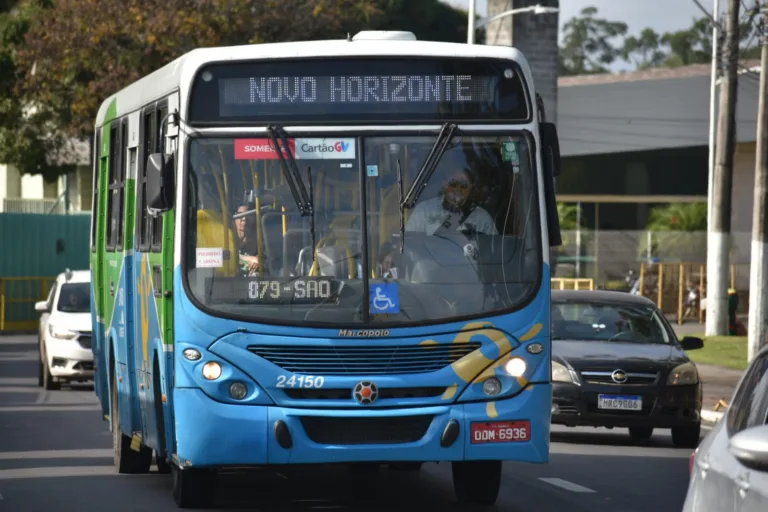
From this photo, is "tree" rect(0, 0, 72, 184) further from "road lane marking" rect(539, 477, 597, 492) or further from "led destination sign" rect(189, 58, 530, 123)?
"led destination sign" rect(189, 58, 530, 123)

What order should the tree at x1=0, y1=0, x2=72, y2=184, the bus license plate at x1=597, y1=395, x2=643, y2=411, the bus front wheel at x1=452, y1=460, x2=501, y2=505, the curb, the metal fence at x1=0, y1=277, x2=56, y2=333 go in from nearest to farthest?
the bus front wheel at x1=452, y1=460, x2=501, y2=505 < the bus license plate at x1=597, y1=395, x2=643, y2=411 < the curb < the metal fence at x1=0, y1=277, x2=56, y2=333 < the tree at x1=0, y1=0, x2=72, y2=184

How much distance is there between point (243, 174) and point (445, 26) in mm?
47551

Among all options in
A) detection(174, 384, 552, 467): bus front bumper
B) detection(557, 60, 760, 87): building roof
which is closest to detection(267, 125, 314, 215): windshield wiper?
detection(174, 384, 552, 467): bus front bumper

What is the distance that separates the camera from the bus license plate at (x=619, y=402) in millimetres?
15594

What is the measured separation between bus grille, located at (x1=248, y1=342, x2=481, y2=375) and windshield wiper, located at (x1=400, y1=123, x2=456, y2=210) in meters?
0.87

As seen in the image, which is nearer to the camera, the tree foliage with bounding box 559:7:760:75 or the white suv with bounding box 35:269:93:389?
the white suv with bounding box 35:269:93:389

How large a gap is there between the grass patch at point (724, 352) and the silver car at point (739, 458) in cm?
2142

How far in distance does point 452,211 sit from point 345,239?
687 mm

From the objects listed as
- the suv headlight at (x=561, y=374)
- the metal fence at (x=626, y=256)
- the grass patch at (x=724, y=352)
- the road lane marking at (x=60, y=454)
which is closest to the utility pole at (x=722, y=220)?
the grass patch at (x=724, y=352)

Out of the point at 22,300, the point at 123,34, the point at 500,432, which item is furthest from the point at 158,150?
the point at 22,300

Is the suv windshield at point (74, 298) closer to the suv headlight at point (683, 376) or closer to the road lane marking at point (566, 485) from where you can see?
the suv headlight at point (683, 376)

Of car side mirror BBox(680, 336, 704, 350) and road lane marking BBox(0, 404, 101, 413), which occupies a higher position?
car side mirror BBox(680, 336, 704, 350)

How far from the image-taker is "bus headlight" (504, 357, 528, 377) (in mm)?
10023

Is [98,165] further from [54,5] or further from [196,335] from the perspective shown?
[54,5]
